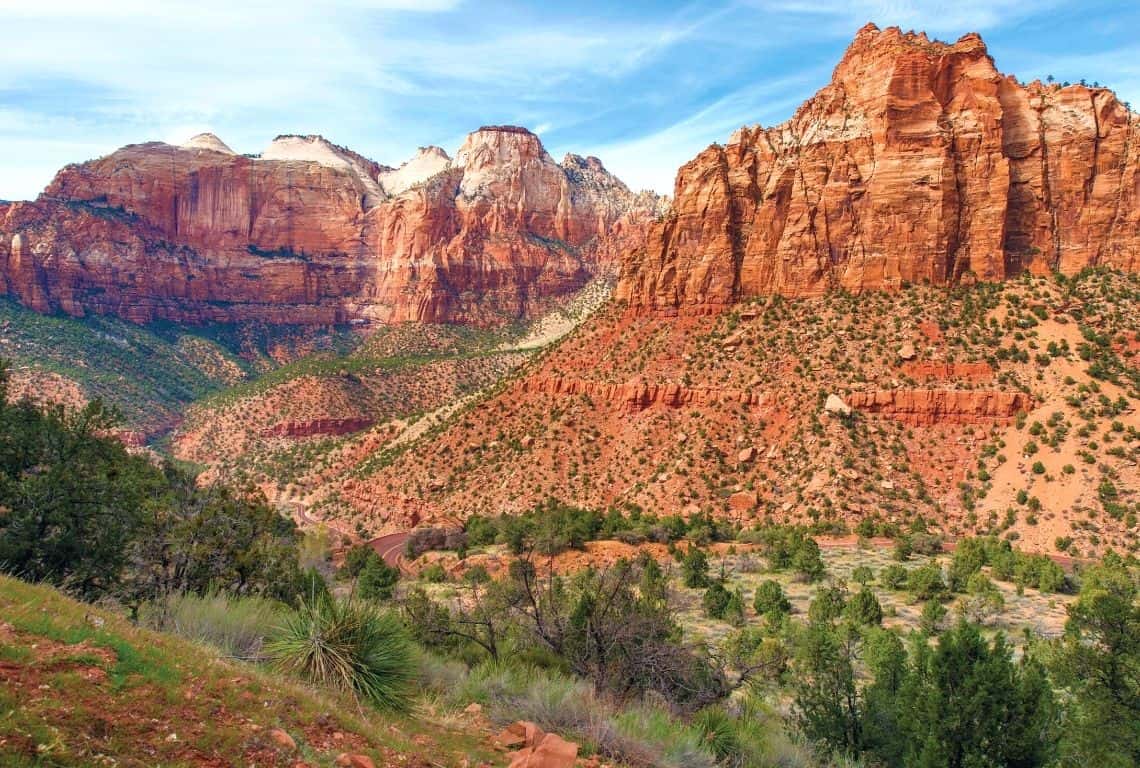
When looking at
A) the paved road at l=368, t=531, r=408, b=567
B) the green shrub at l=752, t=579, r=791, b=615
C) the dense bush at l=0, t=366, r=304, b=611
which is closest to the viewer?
the dense bush at l=0, t=366, r=304, b=611

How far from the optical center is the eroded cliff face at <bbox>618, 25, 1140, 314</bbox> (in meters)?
43.7

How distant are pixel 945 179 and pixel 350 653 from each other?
47.6 metres

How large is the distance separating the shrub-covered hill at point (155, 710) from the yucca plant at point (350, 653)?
1.00 feet

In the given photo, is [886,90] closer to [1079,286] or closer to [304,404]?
[1079,286]

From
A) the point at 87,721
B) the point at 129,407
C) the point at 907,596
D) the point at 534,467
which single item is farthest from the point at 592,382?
the point at 129,407

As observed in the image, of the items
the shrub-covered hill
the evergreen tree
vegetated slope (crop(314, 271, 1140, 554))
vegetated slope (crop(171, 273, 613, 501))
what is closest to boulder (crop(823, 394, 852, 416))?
vegetated slope (crop(314, 271, 1140, 554))

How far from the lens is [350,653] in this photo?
25.7 ft

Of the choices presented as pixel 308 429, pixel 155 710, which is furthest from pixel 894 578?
pixel 308 429

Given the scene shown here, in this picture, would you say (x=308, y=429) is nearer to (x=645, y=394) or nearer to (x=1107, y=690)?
(x=645, y=394)

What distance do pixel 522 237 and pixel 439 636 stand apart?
426 feet

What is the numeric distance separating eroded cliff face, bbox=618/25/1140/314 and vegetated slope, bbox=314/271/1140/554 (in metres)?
2.46

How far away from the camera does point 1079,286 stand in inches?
1666

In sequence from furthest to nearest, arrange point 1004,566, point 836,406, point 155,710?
point 836,406 < point 1004,566 < point 155,710

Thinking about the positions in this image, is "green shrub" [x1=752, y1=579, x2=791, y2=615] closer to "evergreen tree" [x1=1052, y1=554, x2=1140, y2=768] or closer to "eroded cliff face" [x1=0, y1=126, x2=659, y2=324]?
"evergreen tree" [x1=1052, y1=554, x2=1140, y2=768]
